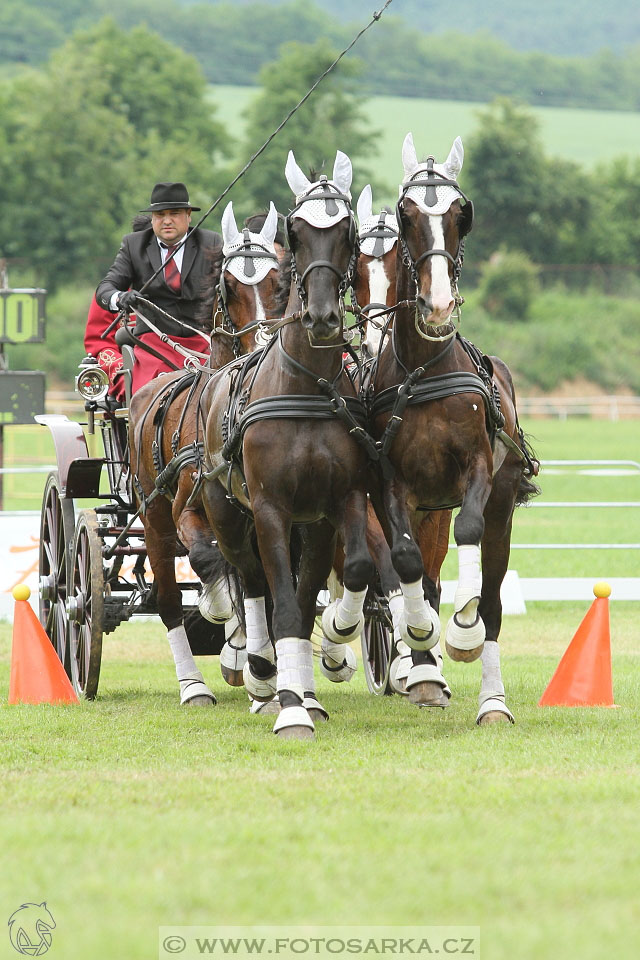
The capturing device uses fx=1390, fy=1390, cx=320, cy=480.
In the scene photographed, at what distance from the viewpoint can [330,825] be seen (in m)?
4.18

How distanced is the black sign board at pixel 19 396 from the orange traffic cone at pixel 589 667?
25.8 ft

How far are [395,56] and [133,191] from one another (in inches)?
2577

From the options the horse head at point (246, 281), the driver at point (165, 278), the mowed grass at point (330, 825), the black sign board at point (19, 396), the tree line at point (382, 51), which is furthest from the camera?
the tree line at point (382, 51)

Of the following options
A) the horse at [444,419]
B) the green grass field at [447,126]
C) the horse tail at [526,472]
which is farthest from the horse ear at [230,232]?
the green grass field at [447,126]

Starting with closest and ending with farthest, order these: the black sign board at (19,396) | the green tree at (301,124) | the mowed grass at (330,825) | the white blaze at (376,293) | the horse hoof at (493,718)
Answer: the mowed grass at (330,825)
the horse hoof at (493,718)
the white blaze at (376,293)
the black sign board at (19,396)
the green tree at (301,124)

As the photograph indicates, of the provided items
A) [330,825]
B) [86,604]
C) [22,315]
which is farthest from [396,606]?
[22,315]

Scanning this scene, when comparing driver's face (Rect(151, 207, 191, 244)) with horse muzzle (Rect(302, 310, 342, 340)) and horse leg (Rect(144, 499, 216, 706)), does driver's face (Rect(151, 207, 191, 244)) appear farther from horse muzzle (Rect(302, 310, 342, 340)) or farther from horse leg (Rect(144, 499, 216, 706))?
horse muzzle (Rect(302, 310, 342, 340))

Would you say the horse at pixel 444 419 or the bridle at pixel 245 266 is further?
the bridle at pixel 245 266

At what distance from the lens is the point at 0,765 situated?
17.6 feet

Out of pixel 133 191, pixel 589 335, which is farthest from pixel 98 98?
pixel 589 335

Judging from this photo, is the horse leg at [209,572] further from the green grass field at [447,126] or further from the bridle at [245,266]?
the green grass field at [447,126]

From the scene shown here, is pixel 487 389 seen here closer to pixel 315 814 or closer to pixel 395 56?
A: pixel 315 814

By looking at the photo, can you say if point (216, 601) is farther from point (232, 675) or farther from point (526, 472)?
point (526, 472)

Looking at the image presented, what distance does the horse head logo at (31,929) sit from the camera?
3.26 m
